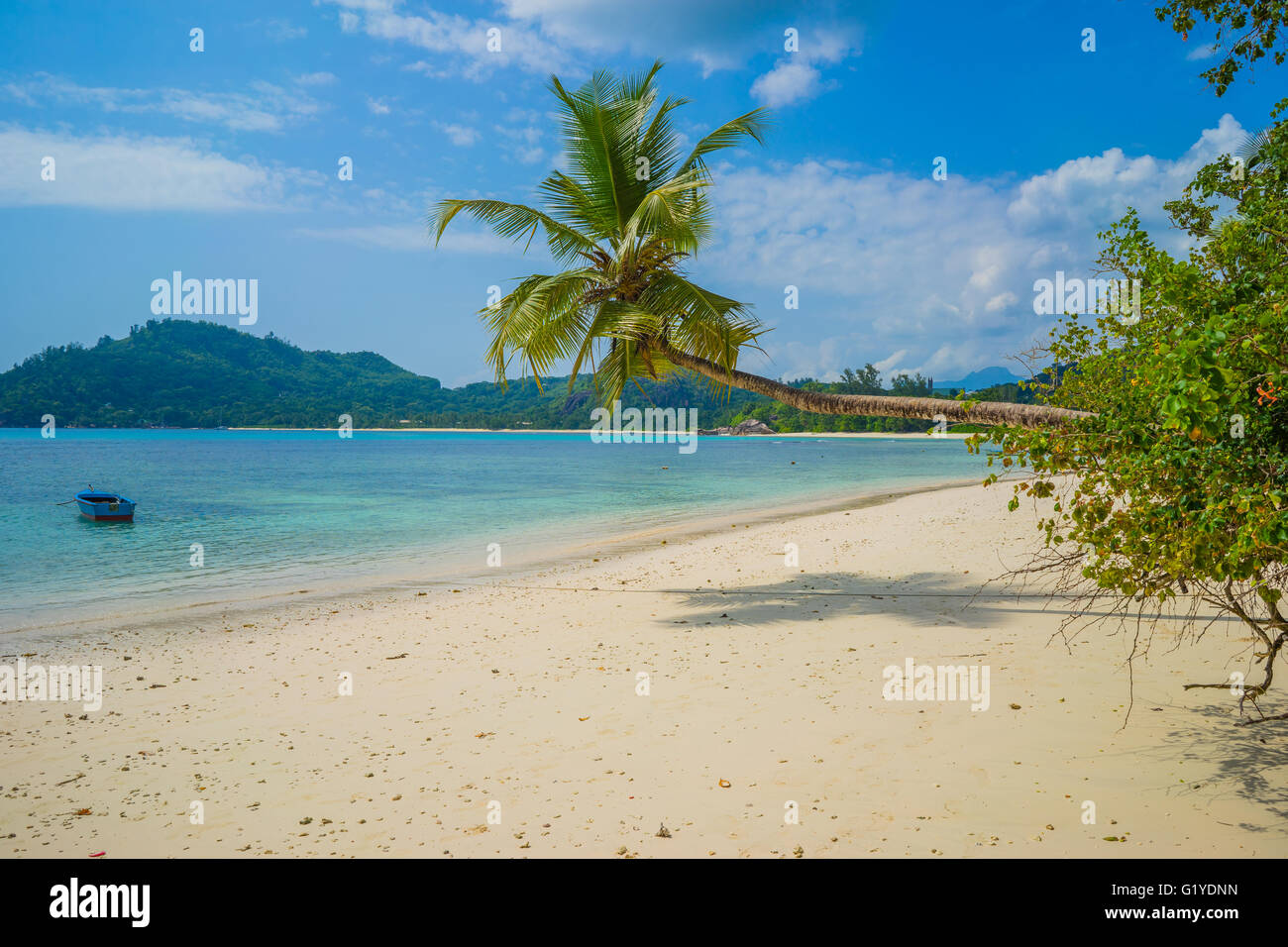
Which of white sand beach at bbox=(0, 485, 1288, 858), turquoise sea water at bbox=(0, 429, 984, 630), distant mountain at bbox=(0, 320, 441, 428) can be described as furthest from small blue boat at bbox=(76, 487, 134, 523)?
distant mountain at bbox=(0, 320, 441, 428)

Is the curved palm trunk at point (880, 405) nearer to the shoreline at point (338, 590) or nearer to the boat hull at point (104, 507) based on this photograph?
the shoreline at point (338, 590)

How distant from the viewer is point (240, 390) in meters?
143

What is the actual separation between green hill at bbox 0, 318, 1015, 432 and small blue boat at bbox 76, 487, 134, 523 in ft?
264

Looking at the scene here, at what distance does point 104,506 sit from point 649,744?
87.5 feet

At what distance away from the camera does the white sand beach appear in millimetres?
4066

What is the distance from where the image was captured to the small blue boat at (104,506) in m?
24.4

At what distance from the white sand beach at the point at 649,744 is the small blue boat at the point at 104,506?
712 inches

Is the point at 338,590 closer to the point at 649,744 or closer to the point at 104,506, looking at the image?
the point at 649,744
